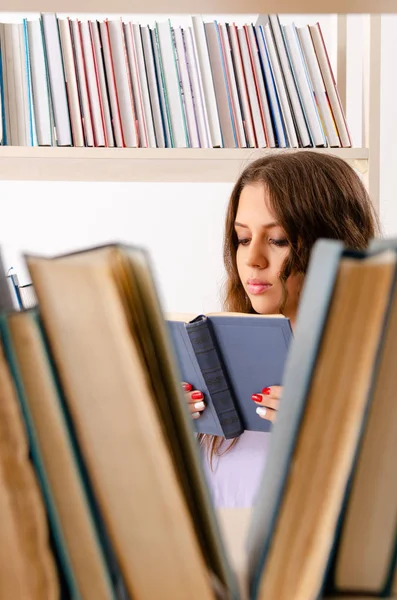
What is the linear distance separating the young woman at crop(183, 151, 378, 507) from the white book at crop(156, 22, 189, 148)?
19cm

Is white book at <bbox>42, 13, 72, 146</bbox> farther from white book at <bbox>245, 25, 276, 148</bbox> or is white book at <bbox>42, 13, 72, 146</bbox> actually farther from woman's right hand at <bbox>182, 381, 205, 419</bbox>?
woman's right hand at <bbox>182, 381, 205, 419</bbox>

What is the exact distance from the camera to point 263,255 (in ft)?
4.45

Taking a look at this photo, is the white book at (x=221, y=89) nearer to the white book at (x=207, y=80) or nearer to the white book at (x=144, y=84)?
the white book at (x=207, y=80)

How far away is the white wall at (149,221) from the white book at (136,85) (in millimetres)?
995

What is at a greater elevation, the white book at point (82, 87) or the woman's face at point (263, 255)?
the white book at point (82, 87)

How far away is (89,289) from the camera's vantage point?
9.1 inches

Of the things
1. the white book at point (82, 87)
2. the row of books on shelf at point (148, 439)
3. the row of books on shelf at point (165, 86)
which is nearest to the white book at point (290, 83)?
the row of books on shelf at point (165, 86)

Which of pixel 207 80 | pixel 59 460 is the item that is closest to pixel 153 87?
pixel 207 80

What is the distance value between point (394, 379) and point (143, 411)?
0.10 meters

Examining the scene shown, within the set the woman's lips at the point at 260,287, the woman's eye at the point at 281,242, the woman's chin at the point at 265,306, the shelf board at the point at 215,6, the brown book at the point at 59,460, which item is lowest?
the woman's chin at the point at 265,306

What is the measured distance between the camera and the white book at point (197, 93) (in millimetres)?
1400

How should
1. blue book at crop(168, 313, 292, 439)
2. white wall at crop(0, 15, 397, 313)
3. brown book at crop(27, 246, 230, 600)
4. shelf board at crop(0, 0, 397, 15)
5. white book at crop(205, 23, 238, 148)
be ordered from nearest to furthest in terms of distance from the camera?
brown book at crop(27, 246, 230, 600) < shelf board at crop(0, 0, 397, 15) < blue book at crop(168, 313, 292, 439) < white book at crop(205, 23, 238, 148) < white wall at crop(0, 15, 397, 313)

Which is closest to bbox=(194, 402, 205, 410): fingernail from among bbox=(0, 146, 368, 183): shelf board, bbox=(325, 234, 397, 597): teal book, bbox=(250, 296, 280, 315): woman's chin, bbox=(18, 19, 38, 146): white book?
bbox=(250, 296, 280, 315): woman's chin

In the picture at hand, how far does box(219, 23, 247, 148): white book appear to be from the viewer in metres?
1.42
